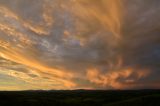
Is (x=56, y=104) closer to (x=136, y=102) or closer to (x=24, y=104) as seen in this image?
(x=24, y=104)

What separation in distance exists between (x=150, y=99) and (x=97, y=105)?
2573cm

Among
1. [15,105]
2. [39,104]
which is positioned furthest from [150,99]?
[15,105]

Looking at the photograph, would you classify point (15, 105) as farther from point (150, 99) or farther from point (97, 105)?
point (150, 99)

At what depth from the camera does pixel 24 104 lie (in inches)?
3767

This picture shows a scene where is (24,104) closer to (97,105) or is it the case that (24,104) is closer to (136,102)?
(97,105)

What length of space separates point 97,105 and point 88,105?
4674mm

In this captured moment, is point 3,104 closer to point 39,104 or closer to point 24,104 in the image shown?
point 24,104

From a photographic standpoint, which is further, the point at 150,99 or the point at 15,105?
the point at 150,99

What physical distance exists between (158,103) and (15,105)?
60257mm

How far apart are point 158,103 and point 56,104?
43644mm

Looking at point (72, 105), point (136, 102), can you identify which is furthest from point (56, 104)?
point (136, 102)

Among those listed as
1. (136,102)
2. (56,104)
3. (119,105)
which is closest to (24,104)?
(56,104)

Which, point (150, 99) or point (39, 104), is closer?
point (39, 104)

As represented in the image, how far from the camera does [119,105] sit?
316 feet
